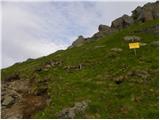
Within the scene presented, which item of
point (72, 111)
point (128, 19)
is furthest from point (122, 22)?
point (72, 111)

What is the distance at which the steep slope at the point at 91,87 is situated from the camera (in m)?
41.2

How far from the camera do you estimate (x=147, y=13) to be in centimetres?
9906

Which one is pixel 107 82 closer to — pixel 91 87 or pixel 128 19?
pixel 91 87

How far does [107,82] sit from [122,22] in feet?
190

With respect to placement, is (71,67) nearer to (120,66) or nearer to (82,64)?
(82,64)

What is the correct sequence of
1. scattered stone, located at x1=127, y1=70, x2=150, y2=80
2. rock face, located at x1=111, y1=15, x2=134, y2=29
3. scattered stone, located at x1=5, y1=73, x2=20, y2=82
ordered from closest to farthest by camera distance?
scattered stone, located at x1=127, y1=70, x2=150, y2=80 < scattered stone, located at x1=5, y1=73, x2=20, y2=82 < rock face, located at x1=111, y1=15, x2=134, y2=29

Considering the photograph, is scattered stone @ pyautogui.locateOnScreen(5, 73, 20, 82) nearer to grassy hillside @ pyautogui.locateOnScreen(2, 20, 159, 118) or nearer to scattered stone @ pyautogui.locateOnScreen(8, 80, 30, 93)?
grassy hillside @ pyautogui.locateOnScreen(2, 20, 159, 118)

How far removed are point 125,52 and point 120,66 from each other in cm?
857

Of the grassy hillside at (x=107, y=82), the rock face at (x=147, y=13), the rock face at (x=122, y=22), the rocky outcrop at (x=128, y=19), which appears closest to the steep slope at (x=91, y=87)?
the grassy hillside at (x=107, y=82)

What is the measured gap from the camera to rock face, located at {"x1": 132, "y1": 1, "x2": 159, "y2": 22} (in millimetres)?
97688

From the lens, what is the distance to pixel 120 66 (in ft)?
183

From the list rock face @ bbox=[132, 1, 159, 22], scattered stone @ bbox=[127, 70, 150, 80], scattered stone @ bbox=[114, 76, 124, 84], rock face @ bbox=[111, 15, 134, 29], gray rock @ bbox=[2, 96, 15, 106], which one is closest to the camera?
gray rock @ bbox=[2, 96, 15, 106]

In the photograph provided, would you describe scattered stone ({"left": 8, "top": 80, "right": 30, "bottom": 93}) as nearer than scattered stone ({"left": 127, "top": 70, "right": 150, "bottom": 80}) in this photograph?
No

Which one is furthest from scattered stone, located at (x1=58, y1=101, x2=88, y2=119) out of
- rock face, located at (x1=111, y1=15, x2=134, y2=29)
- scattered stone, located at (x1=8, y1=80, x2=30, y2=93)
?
rock face, located at (x1=111, y1=15, x2=134, y2=29)
